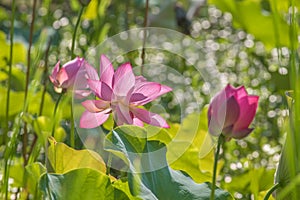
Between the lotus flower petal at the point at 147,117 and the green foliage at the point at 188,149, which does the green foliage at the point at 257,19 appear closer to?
the green foliage at the point at 188,149

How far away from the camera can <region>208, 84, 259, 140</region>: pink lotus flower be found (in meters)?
0.60

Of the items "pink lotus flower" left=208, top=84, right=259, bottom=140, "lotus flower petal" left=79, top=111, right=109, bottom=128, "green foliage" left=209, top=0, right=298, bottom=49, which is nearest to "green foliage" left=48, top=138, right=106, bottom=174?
"lotus flower petal" left=79, top=111, right=109, bottom=128

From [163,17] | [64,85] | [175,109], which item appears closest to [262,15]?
[175,109]

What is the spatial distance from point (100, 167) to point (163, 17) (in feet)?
4.30

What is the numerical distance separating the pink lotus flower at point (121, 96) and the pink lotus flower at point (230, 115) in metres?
0.06

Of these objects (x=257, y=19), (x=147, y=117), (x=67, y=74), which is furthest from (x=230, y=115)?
(x=257, y=19)

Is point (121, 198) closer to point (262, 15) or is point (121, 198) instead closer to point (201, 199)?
point (201, 199)

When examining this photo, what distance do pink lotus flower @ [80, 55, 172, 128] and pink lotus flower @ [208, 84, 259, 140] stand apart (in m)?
0.06

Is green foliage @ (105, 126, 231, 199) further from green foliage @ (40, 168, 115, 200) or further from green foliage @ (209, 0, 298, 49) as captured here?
green foliage @ (209, 0, 298, 49)

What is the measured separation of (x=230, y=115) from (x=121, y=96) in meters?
0.11

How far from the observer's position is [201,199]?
2.24 feet

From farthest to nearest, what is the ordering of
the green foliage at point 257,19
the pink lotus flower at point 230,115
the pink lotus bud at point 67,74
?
the green foliage at point 257,19 < the pink lotus bud at point 67,74 < the pink lotus flower at point 230,115

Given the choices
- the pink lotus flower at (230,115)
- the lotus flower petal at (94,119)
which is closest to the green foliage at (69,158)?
the lotus flower petal at (94,119)

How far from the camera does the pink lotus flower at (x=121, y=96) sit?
2.13 ft
